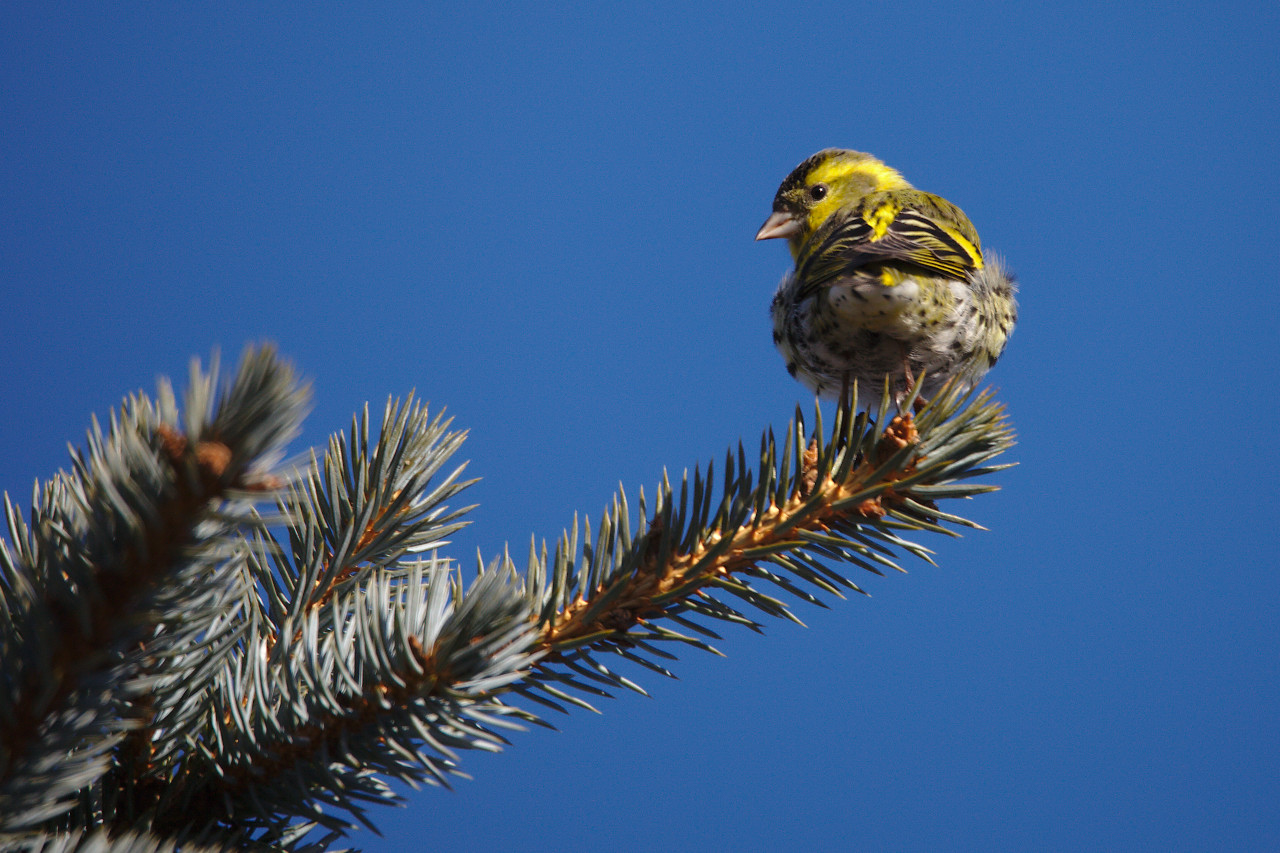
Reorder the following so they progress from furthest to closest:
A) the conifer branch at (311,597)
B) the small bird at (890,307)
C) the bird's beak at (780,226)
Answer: the bird's beak at (780,226) < the small bird at (890,307) < the conifer branch at (311,597)

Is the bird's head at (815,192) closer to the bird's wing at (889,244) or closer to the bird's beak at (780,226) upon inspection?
the bird's beak at (780,226)

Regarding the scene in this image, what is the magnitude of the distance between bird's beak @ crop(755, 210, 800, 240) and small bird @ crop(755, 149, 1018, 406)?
17.3 inches

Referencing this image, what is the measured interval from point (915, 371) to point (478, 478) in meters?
1.11

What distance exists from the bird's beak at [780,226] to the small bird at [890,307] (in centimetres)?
44

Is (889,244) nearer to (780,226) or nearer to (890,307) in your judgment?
(890,307)

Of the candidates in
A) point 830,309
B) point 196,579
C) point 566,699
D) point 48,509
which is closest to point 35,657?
point 196,579

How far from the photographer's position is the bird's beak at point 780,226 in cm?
255

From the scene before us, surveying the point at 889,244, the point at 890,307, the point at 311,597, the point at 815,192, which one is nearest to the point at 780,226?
the point at 815,192

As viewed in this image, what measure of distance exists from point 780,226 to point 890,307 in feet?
3.31

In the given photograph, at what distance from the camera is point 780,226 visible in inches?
102

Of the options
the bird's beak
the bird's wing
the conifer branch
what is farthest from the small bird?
the conifer branch

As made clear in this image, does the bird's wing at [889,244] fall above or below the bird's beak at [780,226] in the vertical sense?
below

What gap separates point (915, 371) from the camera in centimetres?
178

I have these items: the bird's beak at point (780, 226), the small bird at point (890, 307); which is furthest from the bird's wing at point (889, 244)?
the bird's beak at point (780, 226)
